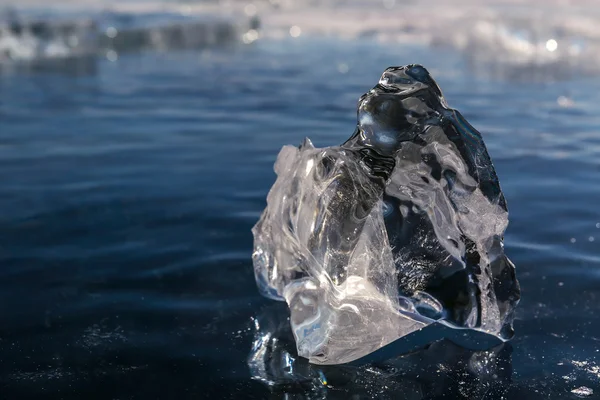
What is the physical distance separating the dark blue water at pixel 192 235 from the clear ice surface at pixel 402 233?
18cm

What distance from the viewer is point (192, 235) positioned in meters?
3.43

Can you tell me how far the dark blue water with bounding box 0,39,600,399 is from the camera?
218 cm

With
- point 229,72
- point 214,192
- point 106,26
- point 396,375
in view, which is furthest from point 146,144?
point 106,26

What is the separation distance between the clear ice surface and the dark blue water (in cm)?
18

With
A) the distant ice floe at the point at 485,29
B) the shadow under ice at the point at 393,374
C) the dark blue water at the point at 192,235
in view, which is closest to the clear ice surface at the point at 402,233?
the shadow under ice at the point at 393,374

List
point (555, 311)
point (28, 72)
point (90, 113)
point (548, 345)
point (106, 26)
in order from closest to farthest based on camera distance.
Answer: point (548, 345) → point (555, 311) → point (90, 113) → point (28, 72) → point (106, 26)

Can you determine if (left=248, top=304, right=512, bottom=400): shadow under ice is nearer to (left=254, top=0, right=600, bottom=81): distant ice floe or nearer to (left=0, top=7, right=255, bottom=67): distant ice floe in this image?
(left=254, top=0, right=600, bottom=81): distant ice floe

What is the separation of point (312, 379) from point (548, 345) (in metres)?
0.87

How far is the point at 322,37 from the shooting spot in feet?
43.6

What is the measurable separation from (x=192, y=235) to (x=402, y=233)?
1.44 m

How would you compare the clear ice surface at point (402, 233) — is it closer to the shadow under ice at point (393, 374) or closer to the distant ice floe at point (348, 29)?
the shadow under ice at point (393, 374)

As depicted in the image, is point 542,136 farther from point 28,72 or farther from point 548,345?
point 28,72

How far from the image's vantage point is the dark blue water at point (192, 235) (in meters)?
2.18

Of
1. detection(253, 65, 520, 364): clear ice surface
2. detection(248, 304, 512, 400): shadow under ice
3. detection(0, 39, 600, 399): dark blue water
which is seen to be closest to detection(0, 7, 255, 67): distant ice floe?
detection(0, 39, 600, 399): dark blue water
